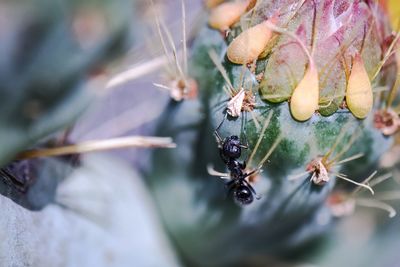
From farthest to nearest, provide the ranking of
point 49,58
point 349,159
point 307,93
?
point 349,159 → point 307,93 → point 49,58

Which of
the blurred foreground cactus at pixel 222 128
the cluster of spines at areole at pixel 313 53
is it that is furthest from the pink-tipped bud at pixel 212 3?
the cluster of spines at areole at pixel 313 53

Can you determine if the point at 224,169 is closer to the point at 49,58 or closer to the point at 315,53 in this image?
the point at 315,53

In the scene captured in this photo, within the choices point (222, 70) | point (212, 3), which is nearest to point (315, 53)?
point (222, 70)

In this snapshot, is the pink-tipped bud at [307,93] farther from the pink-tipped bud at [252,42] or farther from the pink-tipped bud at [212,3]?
the pink-tipped bud at [212,3]

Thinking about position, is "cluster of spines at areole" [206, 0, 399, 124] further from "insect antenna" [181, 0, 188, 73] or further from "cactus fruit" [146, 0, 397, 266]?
"insect antenna" [181, 0, 188, 73]

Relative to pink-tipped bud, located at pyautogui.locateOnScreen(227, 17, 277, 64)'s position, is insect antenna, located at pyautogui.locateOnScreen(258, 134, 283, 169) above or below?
below

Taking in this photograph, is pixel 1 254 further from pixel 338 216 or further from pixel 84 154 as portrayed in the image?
pixel 338 216

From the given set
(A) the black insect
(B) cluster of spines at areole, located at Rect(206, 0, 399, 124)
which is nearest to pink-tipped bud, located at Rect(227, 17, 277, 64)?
(B) cluster of spines at areole, located at Rect(206, 0, 399, 124)

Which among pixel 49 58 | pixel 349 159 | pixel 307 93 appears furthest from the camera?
pixel 349 159
